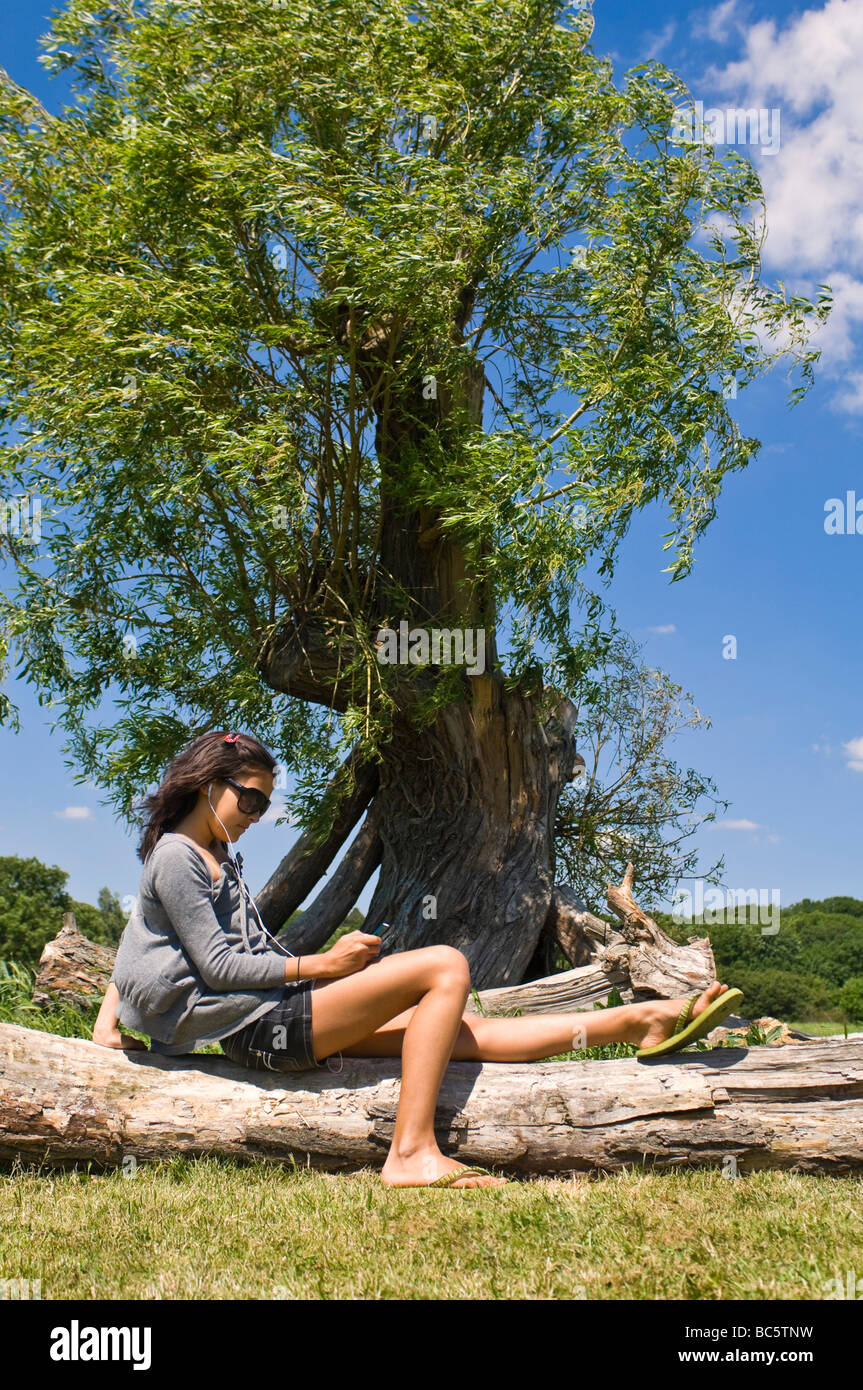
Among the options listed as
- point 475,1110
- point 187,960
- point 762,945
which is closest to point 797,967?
point 762,945

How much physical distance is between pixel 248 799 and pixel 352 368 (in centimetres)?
654

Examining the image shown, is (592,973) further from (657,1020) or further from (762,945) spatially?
(762,945)

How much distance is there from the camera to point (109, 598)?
10.9 m

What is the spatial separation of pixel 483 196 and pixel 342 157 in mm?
1504

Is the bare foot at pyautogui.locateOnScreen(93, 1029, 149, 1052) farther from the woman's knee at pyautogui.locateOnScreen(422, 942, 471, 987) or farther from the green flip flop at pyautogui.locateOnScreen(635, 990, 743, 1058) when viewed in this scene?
the green flip flop at pyautogui.locateOnScreen(635, 990, 743, 1058)

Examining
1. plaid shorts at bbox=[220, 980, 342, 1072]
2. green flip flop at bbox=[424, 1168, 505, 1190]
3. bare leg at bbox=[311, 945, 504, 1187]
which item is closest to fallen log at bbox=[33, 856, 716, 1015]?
plaid shorts at bbox=[220, 980, 342, 1072]

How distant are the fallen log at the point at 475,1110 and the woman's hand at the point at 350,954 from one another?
673 mm

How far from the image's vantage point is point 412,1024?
4.46 metres

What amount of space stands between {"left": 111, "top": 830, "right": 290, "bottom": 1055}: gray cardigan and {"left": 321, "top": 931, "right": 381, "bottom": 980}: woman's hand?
0.72 ft
